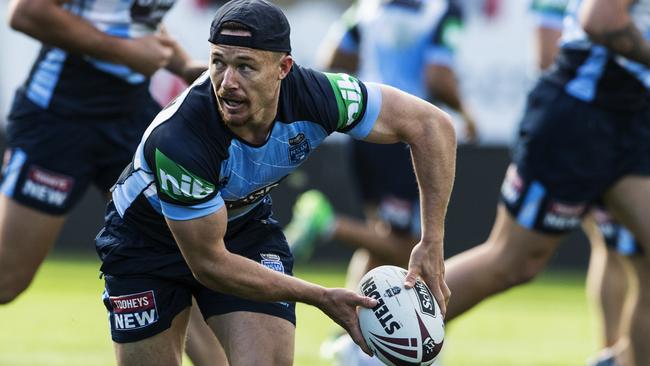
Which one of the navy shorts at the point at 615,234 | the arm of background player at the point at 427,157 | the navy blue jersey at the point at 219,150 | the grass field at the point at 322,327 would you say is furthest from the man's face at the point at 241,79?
the grass field at the point at 322,327

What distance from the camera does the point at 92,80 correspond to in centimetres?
641

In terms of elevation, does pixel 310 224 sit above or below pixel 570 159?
below

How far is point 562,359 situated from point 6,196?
3989mm

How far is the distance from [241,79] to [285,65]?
246mm

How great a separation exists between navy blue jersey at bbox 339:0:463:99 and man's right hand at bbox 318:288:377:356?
4236 mm

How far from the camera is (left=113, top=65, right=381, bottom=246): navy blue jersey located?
460 cm

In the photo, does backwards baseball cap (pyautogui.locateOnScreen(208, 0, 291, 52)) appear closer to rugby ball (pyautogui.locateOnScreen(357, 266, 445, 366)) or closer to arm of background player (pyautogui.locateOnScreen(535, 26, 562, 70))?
rugby ball (pyautogui.locateOnScreen(357, 266, 445, 366))

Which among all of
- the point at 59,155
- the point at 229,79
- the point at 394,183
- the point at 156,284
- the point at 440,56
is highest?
the point at 229,79

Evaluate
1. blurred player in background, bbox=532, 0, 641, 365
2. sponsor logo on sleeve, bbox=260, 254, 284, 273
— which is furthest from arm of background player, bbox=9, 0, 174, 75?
blurred player in background, bbox=532, 0, 641, 365

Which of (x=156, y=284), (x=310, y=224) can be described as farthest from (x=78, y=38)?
(x=310, y=224)

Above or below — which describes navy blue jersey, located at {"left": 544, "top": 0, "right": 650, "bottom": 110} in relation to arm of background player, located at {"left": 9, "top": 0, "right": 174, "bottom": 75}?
below

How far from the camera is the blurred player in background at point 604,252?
7.02m

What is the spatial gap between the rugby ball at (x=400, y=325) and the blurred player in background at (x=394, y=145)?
141 inches

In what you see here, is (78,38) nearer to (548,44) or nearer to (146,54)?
(146,54)
